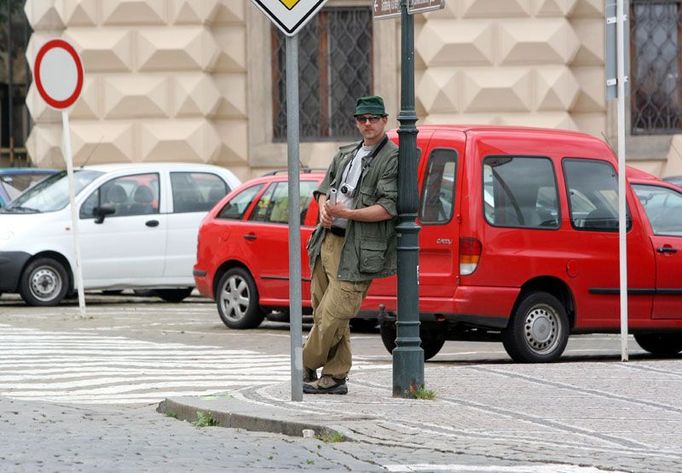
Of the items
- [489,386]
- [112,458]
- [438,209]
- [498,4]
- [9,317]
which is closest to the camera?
[112,458]

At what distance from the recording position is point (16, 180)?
963 inches

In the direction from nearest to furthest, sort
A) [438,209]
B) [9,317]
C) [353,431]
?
[353,431] → [438,209] → [9,317]

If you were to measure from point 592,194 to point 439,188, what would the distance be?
4.43 feet

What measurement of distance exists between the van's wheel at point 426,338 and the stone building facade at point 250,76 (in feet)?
36.9

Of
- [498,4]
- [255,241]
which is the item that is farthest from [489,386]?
[498,4]

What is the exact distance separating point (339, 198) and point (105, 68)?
16.0m

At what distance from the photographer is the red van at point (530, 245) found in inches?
584

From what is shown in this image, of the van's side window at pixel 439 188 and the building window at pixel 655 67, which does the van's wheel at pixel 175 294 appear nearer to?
the building window at pixel 655 67

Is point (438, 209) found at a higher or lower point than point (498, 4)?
lower

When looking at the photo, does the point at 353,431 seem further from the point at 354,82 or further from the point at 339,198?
the point at 354,82

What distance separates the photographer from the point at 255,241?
740 inches

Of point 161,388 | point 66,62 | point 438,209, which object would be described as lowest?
point 161,388

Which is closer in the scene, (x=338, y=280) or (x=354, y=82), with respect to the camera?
(x=338, y=280)

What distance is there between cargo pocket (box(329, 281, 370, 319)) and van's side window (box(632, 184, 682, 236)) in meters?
4.80
